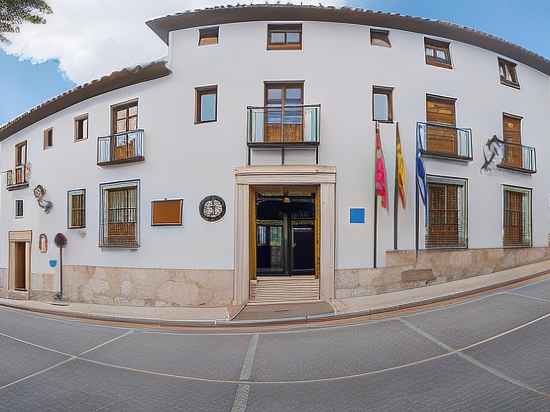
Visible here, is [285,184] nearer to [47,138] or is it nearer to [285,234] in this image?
[285,234]

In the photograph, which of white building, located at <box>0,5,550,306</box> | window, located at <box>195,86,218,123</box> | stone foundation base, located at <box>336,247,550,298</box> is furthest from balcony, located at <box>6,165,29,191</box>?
stone foundation base, located at <box>336,247,550,298</box>

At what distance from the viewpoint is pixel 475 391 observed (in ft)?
14.5

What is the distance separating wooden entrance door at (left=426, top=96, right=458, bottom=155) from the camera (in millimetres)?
11539

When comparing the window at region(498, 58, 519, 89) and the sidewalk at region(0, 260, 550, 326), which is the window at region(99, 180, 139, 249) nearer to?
the sidewalk at region(0, 260, 550, 326)

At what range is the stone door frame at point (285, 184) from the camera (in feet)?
34.1

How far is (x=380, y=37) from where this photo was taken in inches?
447

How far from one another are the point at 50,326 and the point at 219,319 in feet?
14.2

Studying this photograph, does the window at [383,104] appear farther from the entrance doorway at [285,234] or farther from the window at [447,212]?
the entrance doorway at [285,234]

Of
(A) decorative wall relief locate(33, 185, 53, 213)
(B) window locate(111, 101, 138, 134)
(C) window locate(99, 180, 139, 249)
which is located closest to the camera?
(C) window locate(99, 180, 139, 249)

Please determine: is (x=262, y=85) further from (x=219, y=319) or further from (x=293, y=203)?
(x=219, y=319)

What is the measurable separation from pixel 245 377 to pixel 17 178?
16.1 m

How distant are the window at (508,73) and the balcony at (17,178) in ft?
63.0

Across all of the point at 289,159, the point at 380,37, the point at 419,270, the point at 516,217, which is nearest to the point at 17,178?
the point at 289,159

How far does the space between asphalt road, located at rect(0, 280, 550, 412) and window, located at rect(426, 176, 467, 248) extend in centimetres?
327
